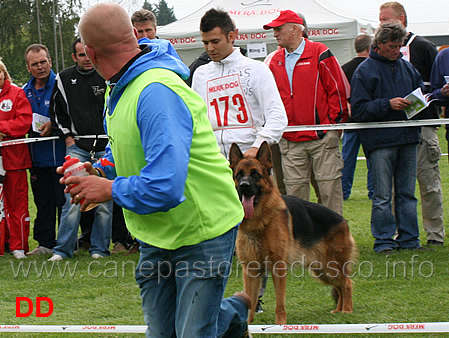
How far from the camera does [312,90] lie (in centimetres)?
676

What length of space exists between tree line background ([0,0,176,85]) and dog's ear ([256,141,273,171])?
8.67 m

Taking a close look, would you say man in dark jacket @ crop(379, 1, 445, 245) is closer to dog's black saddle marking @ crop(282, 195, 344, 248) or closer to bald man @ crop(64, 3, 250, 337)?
dog's black saddle marking @ crop(282, 195, 344, 248)

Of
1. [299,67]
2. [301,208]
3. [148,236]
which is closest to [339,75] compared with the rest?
[299,67]

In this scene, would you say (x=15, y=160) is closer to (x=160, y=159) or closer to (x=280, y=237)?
(x=280, y=237)

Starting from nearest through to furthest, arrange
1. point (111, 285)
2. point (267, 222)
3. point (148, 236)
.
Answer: point (148, 236) → point (267, 222) → point (111, 285)

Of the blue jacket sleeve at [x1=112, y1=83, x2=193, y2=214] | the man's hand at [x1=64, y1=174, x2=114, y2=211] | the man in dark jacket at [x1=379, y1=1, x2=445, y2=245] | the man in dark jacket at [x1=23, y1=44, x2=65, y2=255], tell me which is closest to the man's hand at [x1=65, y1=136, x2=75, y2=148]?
the man in dark jacket at [x1=23, y1=44, x2=65, y2=255]

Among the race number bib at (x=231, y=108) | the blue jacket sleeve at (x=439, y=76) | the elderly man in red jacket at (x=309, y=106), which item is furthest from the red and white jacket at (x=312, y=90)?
the race number bib at (x=231, y=108)

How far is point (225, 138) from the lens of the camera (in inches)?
207

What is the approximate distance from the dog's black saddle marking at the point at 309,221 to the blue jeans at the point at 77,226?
8.78 ft

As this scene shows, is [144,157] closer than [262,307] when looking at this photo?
Yes

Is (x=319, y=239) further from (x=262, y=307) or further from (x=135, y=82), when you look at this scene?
(x=135, y=82)

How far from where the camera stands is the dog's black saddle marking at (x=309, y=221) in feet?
16.9

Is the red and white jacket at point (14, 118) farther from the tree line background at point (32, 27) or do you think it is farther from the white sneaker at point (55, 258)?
the tree line background at point (32, 27)

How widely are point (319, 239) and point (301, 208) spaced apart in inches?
11.6
